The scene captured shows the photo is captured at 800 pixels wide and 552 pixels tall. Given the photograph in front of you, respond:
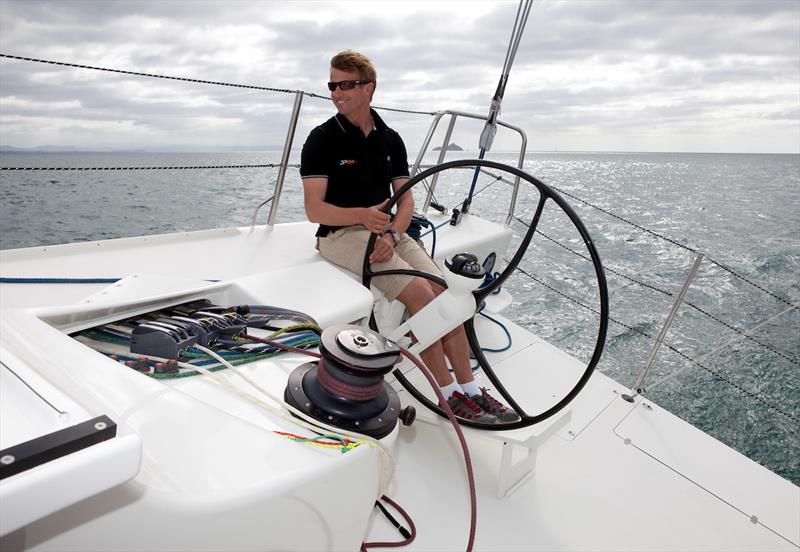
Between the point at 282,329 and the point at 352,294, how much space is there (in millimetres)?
301

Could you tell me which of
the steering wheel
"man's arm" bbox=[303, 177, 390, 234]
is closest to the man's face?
"man's arm" bbox=[303, 177, 390, 234]

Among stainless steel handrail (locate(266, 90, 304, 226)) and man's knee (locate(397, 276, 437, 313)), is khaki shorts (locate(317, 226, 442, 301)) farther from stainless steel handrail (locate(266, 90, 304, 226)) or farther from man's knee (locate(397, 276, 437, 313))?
stainless steel handrail (locate(266, 90, 304, 226))

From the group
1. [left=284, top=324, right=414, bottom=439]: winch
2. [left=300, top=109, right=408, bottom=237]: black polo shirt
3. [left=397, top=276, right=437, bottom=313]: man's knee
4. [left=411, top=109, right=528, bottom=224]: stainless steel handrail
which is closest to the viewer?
[left=284, top=324, right=414, bottom=439]: winch

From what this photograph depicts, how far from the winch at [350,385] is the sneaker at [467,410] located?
603 millimetres

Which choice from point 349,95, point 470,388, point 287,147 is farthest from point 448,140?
point 470,388

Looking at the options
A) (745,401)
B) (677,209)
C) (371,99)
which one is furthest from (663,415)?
(677,209)

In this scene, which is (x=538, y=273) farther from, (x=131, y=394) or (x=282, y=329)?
(x=131, y=394)

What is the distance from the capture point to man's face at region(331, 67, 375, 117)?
1484 millimetres

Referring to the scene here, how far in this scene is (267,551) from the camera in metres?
0.55

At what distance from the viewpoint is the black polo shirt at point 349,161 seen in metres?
1.52

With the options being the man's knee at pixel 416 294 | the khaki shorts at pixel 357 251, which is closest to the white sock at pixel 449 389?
the man's knee at pixel 416 294

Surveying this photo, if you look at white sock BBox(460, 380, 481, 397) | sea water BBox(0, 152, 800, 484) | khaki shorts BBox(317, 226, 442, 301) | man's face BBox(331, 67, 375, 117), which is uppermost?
man's face BBox(331, 67, 375, 117)

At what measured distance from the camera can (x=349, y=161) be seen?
1578 millimetres

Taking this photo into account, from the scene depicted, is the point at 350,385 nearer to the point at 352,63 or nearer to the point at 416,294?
the point at 416,294
